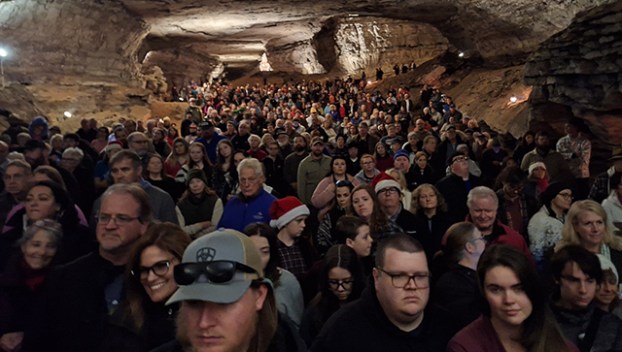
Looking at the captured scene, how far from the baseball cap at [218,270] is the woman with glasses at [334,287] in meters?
1.49

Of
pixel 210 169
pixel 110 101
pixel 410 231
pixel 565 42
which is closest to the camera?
pixel 410 231

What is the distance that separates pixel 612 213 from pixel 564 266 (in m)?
2.16

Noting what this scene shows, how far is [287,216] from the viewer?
14.3 ft

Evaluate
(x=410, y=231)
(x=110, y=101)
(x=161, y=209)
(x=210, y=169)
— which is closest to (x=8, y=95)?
(x=110, y=101)

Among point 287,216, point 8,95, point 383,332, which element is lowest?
point 383,332

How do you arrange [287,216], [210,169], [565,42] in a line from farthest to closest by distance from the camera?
1. [565,42]
2. [210,169]
3. [287,216]

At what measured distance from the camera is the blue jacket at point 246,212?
193 inches

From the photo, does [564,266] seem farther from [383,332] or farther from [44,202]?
[44,202]

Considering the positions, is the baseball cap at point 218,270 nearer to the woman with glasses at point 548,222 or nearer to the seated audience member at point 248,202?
the seated audience member at point 248,202

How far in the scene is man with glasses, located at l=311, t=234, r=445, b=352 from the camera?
7.72 feet

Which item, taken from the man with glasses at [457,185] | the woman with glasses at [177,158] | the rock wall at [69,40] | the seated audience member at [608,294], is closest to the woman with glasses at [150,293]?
the seated audience member at [608,294]

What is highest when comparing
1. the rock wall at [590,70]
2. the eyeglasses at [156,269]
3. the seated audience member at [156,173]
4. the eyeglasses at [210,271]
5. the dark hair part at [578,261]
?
the rock wall at [590,70]

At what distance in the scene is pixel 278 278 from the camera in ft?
11.1

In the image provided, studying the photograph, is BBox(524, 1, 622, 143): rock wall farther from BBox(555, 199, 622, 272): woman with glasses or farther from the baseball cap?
the baseball cap
